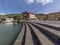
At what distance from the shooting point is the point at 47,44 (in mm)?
6980

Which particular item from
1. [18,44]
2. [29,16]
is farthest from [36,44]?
[29,16]

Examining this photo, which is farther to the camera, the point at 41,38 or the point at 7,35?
the point at 7,35

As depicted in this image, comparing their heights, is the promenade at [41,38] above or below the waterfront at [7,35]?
above

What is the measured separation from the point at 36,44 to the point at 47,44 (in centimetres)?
128

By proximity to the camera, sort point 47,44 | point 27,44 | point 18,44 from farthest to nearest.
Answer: point 18,44
point 27,44
point 47,44

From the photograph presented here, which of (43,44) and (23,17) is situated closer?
(43,44)

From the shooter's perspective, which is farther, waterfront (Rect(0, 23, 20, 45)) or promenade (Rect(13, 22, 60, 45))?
waterfront (Rect(0, 23, 20, 45))

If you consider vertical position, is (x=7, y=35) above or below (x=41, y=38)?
below

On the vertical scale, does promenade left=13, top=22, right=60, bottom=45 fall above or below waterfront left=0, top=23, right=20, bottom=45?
above

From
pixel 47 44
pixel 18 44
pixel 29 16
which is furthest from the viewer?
pixel 29 16

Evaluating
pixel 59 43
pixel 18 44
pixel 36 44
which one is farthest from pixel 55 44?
pixel 18 44

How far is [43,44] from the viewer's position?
7000mm

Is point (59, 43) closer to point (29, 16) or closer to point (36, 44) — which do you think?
point (36, 44)

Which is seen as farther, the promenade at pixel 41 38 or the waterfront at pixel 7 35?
the waterfront at pixel 7 35
